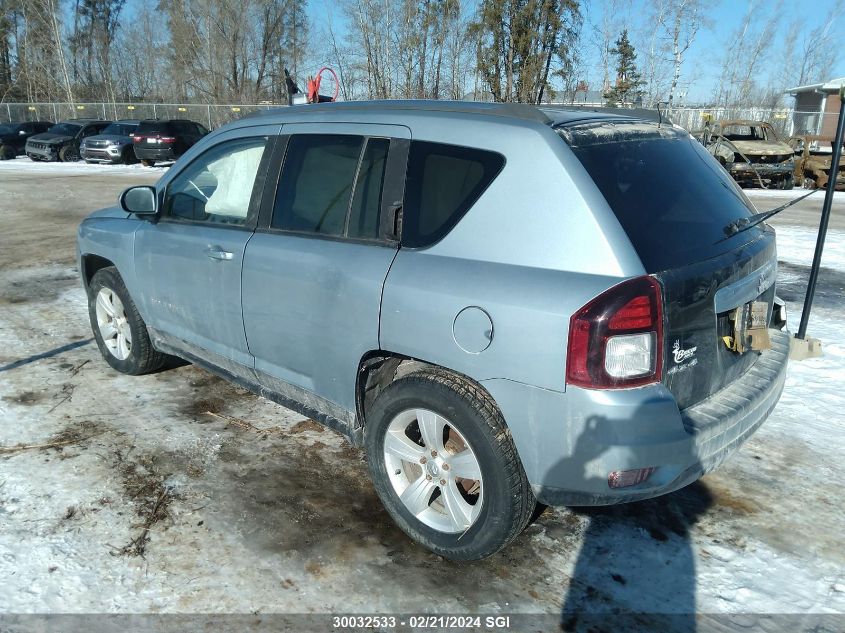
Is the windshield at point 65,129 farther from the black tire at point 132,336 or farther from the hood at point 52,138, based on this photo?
the black tire at point 132,336

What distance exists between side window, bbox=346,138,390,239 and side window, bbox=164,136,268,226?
82 centimetres

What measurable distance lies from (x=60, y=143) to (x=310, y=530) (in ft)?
87.6

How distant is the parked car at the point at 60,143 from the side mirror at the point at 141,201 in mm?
24522

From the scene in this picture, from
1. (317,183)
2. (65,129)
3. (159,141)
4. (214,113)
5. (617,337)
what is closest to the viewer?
(617,337)

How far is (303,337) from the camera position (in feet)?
11.1

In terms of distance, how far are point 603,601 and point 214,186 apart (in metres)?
3.09

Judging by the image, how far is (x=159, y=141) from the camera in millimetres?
22766

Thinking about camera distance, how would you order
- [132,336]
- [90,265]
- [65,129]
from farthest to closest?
[65,129] → [90,265] → [132,336]

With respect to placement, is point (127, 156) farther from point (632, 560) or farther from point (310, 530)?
point (632, 560)

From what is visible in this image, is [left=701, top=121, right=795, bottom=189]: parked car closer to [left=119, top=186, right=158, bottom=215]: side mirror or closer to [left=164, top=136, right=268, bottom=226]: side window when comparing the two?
[left=164, top=136, right=268, bottom=226]: side window

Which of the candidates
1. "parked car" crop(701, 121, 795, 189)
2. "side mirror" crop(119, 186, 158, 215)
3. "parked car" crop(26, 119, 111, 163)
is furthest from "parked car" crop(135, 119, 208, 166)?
"side mirror" crop(119, 186, 158, 215)

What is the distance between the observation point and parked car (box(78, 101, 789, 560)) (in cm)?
250

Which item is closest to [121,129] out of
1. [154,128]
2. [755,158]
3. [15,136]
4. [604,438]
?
[154,128]

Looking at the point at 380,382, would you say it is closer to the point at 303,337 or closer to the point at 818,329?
the point at 303,337
